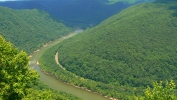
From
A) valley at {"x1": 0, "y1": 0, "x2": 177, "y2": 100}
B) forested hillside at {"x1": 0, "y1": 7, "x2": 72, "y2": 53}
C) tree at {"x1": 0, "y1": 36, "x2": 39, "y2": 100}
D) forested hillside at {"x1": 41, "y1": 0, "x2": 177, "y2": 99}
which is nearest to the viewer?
tree at {"x1": 0, "y1": 36, "x2": 39, "y2": 100}


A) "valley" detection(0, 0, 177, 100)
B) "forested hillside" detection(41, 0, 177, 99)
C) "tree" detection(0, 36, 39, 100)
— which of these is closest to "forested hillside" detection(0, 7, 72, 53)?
"valley" detection(0, 0, 177, 100)

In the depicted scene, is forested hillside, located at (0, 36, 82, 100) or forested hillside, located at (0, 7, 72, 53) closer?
forested hillside, located at (0, 36, 82, 100)

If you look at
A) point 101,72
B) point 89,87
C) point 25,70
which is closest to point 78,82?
point 89,87

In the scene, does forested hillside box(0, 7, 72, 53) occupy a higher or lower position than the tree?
higher

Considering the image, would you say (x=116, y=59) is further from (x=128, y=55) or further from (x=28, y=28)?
(x=28, y=28)

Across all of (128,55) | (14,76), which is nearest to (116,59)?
(128,55)

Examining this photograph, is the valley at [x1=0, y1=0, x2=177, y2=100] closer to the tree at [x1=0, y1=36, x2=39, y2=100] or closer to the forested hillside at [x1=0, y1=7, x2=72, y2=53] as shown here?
the forested hillside at [x1=0, y1=7, x2=72, y2=53]

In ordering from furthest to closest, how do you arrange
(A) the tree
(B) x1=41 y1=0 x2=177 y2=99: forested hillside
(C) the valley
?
1. (B) x1=41 y1=0 x2=177 y2=99: forested hillside
2. (C) the valley
3. (A) the tree

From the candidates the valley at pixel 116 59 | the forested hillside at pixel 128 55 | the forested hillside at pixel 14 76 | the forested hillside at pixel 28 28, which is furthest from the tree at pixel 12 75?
the forested hillside at pixel 28 28
